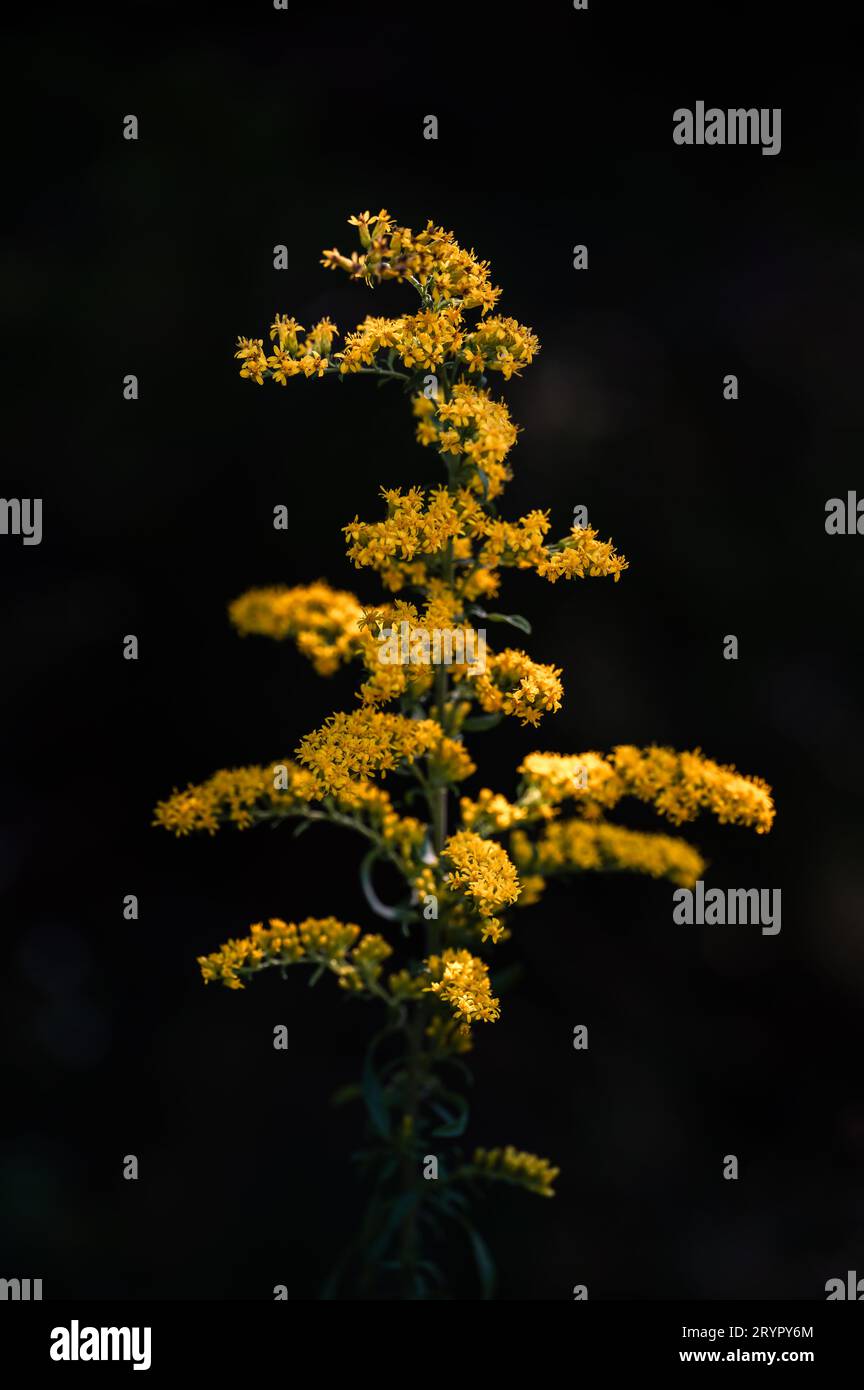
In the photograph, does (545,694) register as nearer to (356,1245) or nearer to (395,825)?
(395,825)

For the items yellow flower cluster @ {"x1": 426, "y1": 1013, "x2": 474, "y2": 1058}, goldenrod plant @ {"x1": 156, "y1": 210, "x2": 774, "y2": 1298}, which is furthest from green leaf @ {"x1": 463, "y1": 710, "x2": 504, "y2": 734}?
yellow flower cluster @ {"x1": 426, "y1": 1013, "x2": 474, "y2": 1058}

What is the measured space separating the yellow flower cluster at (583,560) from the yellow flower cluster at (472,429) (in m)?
0.19

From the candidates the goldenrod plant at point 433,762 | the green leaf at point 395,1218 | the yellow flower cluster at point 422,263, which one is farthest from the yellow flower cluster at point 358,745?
the green leaf at point 395,1218

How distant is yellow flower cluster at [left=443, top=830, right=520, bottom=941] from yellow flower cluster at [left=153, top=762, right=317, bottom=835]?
0.47m

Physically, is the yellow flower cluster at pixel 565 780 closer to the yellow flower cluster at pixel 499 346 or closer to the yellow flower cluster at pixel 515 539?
the yellow flower cluster at pixel 515 539

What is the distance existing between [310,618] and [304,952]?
75 centimetres

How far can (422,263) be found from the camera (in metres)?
2.22

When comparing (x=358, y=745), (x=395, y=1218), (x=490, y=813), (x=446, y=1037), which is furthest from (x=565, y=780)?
(x=395, y=1218)

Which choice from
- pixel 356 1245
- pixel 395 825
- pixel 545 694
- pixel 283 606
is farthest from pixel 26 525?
pixel 356 1245

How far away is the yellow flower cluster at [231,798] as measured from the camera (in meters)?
2.62

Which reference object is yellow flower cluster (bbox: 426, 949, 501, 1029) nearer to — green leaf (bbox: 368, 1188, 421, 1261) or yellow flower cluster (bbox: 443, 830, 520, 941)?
yellow flower cluster (bbox: 443, 830, 520, 941)

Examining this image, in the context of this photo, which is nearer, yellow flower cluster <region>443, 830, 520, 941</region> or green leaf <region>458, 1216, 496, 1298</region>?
yellow flower cluster <region>443, 830, 520, 941</region>

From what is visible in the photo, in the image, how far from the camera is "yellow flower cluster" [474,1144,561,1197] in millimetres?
2645

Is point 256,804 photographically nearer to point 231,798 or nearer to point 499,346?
point 231,798
